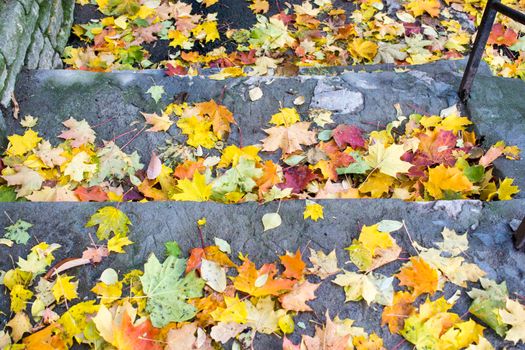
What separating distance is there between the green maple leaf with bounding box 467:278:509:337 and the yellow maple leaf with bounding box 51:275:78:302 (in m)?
1.45

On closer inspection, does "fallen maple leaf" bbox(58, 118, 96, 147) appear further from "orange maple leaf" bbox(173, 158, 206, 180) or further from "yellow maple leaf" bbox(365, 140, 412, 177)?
"yellow maple leaf" bbox(365, 140, 412, 177)

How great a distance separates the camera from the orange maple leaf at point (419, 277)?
1.73 metres

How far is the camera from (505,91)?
2.67 metres

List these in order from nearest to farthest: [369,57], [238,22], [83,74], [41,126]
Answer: [41,126]
[83,74]
[369,57]
[238,22]

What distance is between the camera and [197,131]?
8.52ft

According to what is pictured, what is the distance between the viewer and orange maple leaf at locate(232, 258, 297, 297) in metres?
1.73

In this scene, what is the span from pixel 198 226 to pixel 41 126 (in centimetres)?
132

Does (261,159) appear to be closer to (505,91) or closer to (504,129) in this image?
(504,129)

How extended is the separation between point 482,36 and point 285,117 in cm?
109

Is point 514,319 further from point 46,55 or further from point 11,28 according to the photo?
point 46,55

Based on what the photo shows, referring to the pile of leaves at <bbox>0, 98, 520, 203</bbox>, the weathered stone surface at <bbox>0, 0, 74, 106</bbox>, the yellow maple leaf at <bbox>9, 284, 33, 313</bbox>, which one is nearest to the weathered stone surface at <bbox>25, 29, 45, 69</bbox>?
the weathered stone surface at <bbox>0, 0, 74, 106</bbox>

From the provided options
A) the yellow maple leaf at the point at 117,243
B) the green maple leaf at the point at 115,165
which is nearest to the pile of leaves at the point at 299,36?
the green maple leaf at the point at 115,165

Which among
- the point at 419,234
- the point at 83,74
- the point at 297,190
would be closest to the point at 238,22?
the point at 83,74

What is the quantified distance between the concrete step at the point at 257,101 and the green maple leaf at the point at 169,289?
875mm
